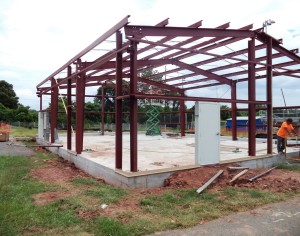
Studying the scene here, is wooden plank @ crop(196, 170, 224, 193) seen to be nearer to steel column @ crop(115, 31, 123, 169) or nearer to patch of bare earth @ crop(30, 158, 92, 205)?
steel column @ crop(115, 31, 123, 169)

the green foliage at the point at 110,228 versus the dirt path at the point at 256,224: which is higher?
the green foliage at the point at 110,228

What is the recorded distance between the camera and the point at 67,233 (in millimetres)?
4324

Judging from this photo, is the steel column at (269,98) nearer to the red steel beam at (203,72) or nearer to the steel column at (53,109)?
the red steel beam at (203,72)

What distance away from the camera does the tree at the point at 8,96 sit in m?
55.3

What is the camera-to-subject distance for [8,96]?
56000mm

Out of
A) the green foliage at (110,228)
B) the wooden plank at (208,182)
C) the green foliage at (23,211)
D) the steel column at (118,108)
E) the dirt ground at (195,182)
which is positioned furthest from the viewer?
the steel column at (118,108)

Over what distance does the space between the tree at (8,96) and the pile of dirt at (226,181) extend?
5456 cm

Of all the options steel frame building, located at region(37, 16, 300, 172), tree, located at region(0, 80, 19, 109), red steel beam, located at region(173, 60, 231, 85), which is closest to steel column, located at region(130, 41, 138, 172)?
steel frame building, located at region(37, 16, 300, 172)

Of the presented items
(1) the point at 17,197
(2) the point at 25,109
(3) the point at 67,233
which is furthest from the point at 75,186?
(2) the point at 25,109

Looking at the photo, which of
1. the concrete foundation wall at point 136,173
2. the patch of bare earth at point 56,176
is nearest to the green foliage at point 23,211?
the patch of bare earth at point 56,176

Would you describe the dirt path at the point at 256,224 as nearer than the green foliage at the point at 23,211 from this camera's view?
Yes

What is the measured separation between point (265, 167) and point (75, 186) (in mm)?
6143

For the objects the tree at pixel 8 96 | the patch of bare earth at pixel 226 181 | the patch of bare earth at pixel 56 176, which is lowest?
the patch of bare earth at pixel 56 176

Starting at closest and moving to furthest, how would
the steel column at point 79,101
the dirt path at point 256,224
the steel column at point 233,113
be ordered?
the dirt path at point 256,224 < the steel column at point 79,101 < the steel column at point 233,113
